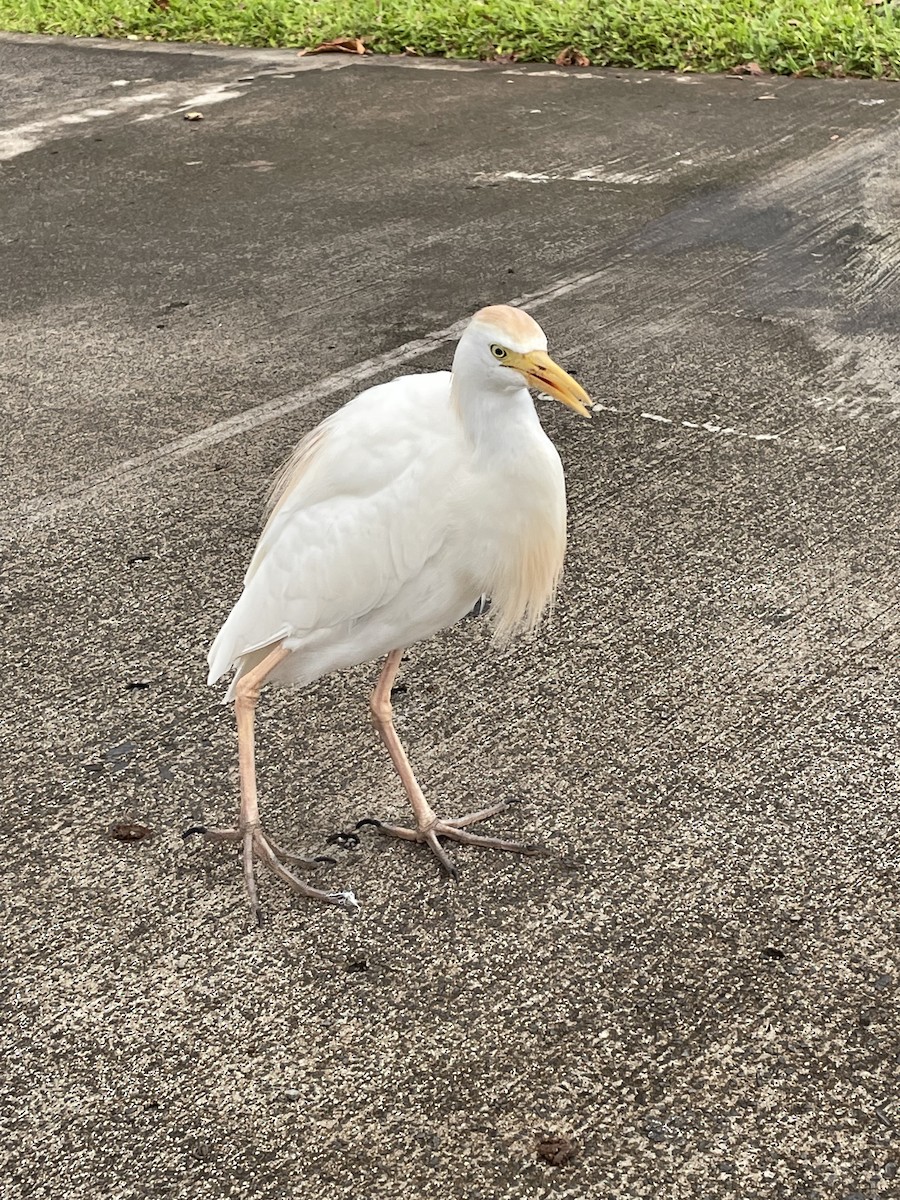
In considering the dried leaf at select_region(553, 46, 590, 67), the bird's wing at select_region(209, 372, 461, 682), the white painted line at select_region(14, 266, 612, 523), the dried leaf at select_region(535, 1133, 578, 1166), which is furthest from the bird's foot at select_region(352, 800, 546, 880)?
the dried leaf at select_region(553, 46, 590, 67)

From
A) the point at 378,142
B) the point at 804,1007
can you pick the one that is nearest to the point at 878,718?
the point at 804,1007

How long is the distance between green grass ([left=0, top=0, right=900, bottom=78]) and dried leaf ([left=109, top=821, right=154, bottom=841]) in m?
6.88

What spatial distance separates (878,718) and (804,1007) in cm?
92

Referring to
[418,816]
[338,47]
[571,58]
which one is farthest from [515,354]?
[338,47]

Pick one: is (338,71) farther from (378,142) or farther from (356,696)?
(356,696)

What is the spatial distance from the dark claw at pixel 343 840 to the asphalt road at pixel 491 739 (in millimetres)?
50

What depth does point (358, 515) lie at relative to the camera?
271cm

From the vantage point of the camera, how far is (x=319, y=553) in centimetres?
275

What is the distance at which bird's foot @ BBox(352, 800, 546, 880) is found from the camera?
2.80 meters

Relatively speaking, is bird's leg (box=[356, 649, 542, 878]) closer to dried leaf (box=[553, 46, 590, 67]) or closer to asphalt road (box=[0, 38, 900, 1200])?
asphalt road (box=[0, 38, 900, 1200])

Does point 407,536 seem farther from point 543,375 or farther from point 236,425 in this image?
point 236,425

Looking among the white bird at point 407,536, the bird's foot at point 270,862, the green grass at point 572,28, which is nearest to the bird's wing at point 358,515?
the white bird at point 407,536

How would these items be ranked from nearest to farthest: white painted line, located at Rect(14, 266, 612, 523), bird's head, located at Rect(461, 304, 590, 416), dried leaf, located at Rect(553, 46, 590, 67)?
Result: bird's head, located at Rect(461, 304, 590, 416) < white painted line, located at Rect(14, 266, 612, 523) < dried leaf, located at Rect(553, 46, 590, 67)

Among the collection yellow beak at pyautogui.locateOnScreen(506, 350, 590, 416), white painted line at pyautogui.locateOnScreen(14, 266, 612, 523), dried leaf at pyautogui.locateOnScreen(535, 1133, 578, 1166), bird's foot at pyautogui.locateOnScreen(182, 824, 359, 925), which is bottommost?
dried leaf at pyautogui.locateOnScreen(535, 1133, 578, 1166)
